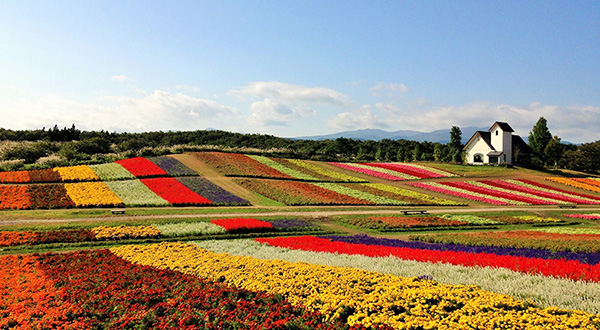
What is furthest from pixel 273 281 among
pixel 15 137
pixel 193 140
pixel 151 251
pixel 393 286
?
pixel 193 140

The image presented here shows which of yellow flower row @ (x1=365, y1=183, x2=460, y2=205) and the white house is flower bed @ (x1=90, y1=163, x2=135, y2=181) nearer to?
yellow flower row @ (x1=365, y1=183, x2=460, y2=205)

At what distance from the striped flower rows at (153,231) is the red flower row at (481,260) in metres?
6.46

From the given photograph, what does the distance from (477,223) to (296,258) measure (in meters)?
21.0

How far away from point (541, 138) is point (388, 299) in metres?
88.9

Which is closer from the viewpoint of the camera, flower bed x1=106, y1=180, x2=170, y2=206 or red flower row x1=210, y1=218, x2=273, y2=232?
red flower row x1=210, y1=218, x2=273, y2=232

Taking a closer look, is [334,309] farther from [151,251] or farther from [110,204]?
[110,204]

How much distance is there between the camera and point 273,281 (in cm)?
1217

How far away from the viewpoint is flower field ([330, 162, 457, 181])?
6444cm

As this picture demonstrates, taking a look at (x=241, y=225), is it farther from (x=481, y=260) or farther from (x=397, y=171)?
(x=397, y=171)

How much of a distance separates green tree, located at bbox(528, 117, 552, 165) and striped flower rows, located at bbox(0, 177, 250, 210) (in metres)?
70.5

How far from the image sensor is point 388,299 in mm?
9625

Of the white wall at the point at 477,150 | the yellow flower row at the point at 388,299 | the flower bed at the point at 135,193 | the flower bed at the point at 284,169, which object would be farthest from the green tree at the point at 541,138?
the yellow flower row at the point at 388,299

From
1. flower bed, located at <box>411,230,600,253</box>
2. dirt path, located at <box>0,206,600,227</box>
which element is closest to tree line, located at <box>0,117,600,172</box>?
dirt path, located at <box>0,206,600,227</box>

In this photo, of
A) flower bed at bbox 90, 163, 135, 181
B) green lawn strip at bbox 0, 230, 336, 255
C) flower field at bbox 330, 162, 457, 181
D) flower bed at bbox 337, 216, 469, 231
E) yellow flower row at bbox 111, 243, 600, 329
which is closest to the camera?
yellow flower row at bbox 111, 243, 600, 329
